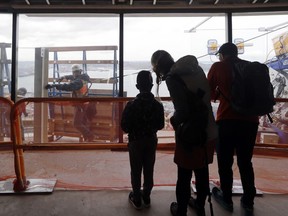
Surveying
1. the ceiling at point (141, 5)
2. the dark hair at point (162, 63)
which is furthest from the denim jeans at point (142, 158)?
the ceiling at point (141, 5)


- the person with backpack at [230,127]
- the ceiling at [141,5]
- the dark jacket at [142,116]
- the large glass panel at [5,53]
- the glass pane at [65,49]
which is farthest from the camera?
the glass pane at [65,49]

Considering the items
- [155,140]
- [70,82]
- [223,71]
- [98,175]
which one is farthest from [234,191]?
[70,82]

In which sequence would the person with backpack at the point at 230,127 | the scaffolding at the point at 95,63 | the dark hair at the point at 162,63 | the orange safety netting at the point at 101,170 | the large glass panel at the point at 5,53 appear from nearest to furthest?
the dark hair at the point at 162,63
the person with backpack at the point at 230,127
the orange safety netting at the point at 101,170
the large glass panel at the point at 5,53
the scaffolding at the point at 95,63

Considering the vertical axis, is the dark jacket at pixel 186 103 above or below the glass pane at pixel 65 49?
below

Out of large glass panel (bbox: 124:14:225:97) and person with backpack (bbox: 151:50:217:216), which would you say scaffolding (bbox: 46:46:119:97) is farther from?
person with backpack (bbox: 151:50:217:216)

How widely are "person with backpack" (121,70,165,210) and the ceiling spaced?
258cm

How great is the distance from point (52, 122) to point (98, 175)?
1.12m

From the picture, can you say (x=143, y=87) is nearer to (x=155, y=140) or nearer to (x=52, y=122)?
(x=155, y=140)

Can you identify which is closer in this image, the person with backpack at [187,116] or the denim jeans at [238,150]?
the person with backpack at [187,116]

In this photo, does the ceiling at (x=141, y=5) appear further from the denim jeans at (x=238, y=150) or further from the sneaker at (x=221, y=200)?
the sneaker at (x=221, y=200)

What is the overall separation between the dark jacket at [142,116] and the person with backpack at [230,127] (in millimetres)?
587

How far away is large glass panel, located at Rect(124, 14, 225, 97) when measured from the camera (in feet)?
17.8

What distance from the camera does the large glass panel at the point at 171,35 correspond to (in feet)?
17.8

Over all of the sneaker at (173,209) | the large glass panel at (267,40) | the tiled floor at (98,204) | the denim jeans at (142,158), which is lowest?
the tiled floor at (98,204)
